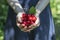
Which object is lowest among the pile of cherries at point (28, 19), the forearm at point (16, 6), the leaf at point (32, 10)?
the pile of cherries at point (28, 19)

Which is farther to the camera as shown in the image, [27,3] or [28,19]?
[27,3]

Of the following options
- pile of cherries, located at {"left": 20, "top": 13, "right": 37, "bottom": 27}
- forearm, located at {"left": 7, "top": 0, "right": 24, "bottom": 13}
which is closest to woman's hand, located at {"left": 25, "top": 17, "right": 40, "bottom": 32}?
pile of cherries, located at {"left": 20, "top": 13, "right": 37, "bottom": 27}

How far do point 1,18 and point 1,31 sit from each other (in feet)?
0.89

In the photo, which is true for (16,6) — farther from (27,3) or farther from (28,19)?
(28,19)

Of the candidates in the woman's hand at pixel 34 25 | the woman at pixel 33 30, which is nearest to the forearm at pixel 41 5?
the woman at pixel 33 30

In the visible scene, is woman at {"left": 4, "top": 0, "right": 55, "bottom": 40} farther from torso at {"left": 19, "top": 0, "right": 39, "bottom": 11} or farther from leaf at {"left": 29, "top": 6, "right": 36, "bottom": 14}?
leaf at {"left": 29, "top": 6, "right": 36, "bottom": 14}

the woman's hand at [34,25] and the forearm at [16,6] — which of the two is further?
the forearm at [16,6]

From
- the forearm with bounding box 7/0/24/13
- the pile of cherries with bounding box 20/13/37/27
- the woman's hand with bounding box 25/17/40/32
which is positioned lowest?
the woman's hand with bounding box 25/17/40/32

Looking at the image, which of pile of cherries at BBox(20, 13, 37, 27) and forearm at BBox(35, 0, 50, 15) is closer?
pile of cherries at BBox(20, 13, 37, 27)

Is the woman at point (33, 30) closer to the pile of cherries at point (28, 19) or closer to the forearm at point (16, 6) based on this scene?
the forearm at point (16, 6)

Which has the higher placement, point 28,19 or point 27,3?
point 27,3

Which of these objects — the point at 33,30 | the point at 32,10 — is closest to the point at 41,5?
the point at 32,10

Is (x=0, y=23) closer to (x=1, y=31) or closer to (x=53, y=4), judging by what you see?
(x=1, y=31)

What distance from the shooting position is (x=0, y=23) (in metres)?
4.42
